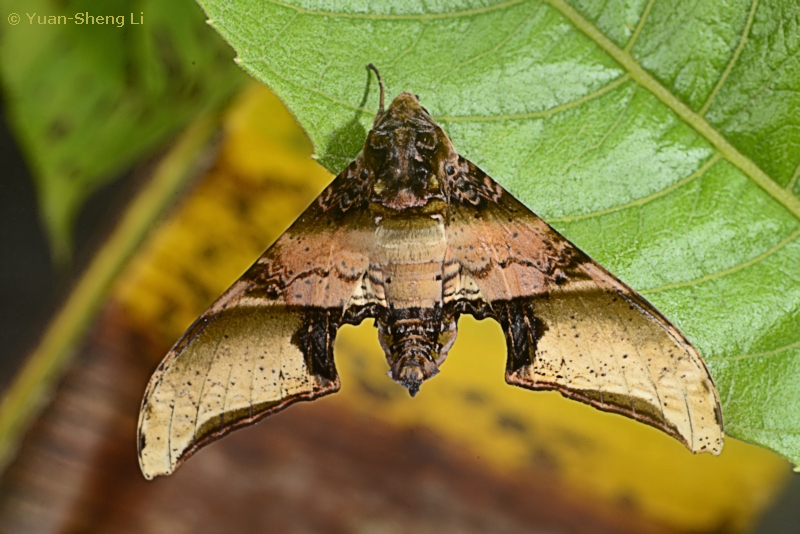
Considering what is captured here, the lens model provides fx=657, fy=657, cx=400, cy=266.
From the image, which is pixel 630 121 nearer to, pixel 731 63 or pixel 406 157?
pixel 731 63

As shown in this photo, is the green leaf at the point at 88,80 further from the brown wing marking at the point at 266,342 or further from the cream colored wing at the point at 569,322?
the cream colored wing at the point at 569,322

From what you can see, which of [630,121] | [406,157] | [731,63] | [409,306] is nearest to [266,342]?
[409,306]

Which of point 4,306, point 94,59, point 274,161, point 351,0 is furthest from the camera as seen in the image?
point 4,306

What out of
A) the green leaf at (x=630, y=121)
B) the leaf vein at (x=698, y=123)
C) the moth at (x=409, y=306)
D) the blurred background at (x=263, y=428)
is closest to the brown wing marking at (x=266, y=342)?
the moth at (x=409, y=306)

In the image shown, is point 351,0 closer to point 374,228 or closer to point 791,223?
point 374,228

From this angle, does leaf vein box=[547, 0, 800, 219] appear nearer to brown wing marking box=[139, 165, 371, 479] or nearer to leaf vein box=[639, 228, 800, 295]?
leaf vein box=[639, 228, 800, 295]

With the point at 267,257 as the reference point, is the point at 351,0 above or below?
above

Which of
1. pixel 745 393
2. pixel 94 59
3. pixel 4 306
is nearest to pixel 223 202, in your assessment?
pixel 94 59

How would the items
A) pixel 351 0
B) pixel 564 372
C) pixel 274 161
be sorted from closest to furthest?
pixel 351 0
pixel 564 372
pixel 274 161
